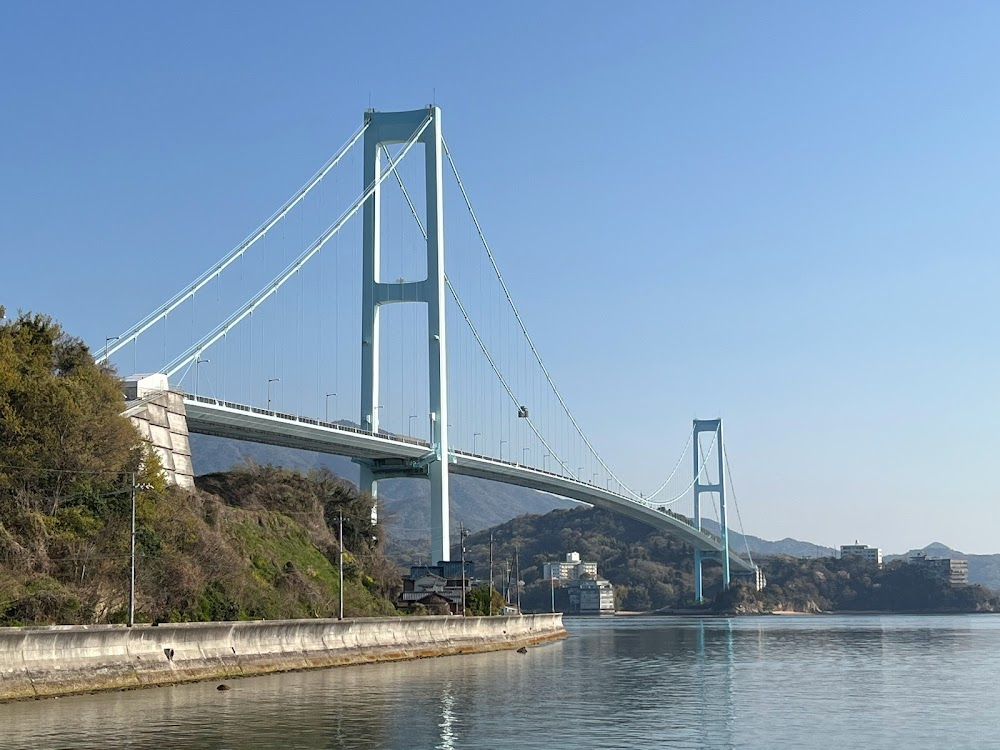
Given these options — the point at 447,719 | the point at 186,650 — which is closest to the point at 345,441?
the point at 186,650

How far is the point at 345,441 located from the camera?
87688 millimetres

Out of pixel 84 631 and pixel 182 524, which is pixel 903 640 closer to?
pixel 182 524

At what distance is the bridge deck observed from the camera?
247 feet

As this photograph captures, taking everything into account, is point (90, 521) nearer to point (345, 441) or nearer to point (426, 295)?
point (345, 441)

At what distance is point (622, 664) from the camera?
216 feet

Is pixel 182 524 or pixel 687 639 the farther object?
pixel 687 639

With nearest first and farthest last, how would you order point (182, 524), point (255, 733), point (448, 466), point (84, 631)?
point (255, 733)
point (84, 631)
point (182, 524)
point (448, 466)

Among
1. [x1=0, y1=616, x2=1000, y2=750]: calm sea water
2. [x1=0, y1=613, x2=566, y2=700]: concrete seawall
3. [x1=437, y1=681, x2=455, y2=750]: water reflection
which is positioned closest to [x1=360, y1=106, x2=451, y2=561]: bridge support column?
[x1=0, y1=613, x2=566, y2=700]: concrete seawall

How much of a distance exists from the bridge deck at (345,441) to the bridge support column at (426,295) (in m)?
2.18

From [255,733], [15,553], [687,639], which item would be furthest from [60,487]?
[687,639]

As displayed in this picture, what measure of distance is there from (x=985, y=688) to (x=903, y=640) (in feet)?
179

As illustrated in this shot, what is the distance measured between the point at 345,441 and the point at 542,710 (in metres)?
49.7

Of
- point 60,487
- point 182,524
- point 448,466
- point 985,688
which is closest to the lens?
point 985,688

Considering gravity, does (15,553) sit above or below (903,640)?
above
